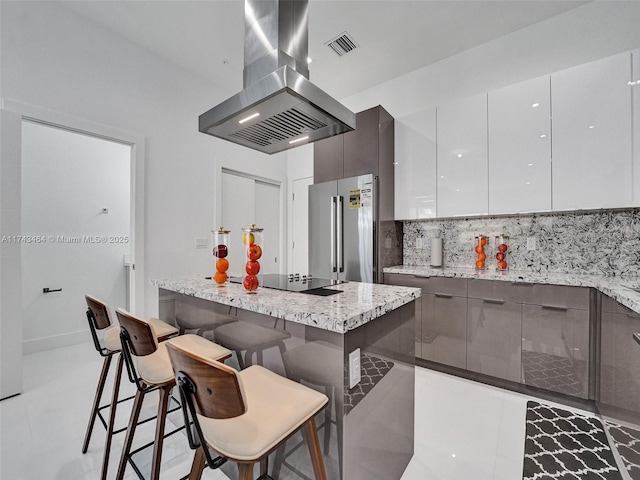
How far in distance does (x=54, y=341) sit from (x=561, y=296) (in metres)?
5.02

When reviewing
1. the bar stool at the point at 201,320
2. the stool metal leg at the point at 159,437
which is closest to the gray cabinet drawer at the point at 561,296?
the bar stool at the point at 201,320

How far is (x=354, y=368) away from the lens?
1.12 metres

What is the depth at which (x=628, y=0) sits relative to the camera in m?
2.26

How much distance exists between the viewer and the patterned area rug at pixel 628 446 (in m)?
1.39

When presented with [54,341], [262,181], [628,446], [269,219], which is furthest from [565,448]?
[54,341]

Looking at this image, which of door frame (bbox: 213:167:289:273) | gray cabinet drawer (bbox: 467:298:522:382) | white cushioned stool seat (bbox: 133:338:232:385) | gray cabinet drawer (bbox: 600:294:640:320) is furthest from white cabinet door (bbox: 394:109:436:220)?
white cushioned stool seat (bbox: 133:338:232:385)

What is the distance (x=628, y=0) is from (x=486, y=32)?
0.97 meters

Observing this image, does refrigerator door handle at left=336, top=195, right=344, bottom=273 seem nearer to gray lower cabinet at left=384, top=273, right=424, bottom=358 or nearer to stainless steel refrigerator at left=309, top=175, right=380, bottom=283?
stainless steel refrigerator at left=309, top=175, right=380, bottom=283

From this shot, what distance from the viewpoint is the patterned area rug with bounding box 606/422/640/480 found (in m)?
1.39

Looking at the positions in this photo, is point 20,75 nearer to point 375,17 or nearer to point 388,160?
point 375,17

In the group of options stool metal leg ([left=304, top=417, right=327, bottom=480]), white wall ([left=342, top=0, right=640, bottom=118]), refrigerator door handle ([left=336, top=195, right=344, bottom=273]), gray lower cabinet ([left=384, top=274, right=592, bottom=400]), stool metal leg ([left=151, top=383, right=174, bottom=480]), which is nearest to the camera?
stool metal leg ([left=304, top=417, right=327, bottom=480])

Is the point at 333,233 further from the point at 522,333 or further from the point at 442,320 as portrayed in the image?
the point at 522,333

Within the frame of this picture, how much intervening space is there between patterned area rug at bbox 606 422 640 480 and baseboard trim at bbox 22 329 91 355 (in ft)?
16.1

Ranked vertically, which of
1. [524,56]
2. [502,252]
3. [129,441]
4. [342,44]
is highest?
[342,44]
